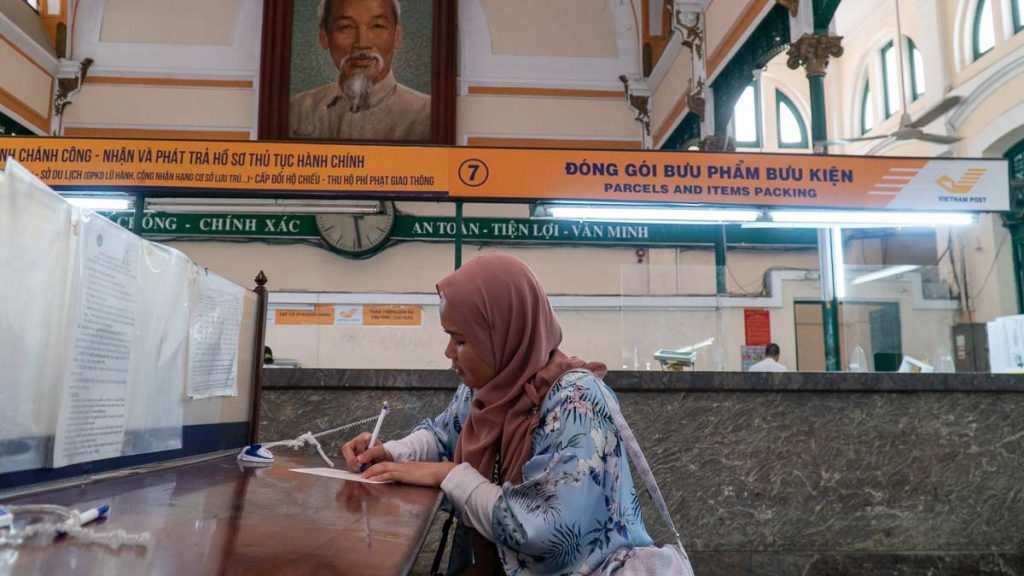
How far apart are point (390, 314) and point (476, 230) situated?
1716mm

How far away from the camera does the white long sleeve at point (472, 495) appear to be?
1.27m

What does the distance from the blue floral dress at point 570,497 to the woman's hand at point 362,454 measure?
46cm

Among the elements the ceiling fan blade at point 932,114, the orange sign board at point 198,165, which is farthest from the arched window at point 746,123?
the orange sign board at point 198,165

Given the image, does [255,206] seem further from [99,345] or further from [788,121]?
[788,121]

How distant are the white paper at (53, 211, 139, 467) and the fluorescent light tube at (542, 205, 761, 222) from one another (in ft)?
9.78

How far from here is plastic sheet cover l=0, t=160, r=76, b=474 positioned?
108 centimetres

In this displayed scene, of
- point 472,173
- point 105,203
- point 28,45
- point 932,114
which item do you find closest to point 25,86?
point 28,45

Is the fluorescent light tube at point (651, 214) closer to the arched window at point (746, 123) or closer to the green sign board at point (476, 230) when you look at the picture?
the green sign board at point (476, 230)

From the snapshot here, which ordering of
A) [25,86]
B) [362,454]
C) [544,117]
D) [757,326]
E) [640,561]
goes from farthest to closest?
[544,117]
[25,86]
[757,326]
[362,454]
[640,561]

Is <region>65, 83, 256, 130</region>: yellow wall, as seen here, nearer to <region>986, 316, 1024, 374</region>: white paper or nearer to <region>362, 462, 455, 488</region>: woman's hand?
<region>986, 316, 1024, 374</region>: white paper

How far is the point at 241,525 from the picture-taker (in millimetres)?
964

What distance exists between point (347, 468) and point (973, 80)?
349 inches

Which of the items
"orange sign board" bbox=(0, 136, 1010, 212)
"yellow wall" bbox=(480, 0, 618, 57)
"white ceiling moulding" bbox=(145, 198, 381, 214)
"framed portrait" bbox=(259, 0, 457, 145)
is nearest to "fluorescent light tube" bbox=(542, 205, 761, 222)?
"orange sign board" bbox=(0, 136, 1010, 212)

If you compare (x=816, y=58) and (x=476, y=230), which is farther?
(x=476, y=230)
